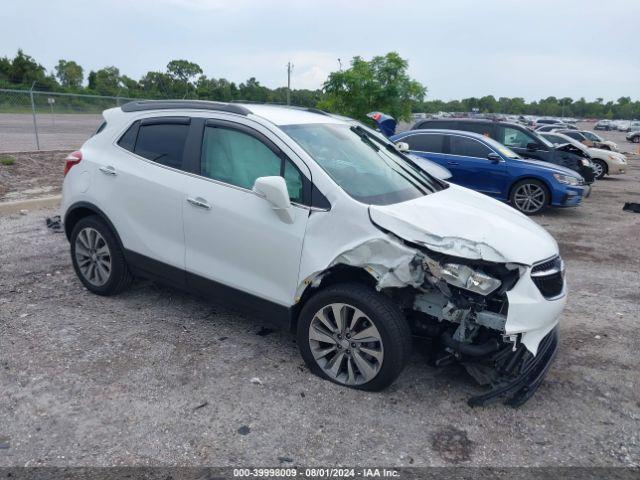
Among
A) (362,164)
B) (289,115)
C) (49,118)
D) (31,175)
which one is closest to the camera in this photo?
(362,164)

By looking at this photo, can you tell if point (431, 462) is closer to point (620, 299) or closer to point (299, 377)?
point (299, 377)

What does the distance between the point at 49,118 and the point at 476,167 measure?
23.3 meters

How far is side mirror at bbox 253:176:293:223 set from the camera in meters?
3.52

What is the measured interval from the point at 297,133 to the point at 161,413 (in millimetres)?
2169

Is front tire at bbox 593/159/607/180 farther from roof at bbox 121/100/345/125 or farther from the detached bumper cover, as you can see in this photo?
the detached bumper cover

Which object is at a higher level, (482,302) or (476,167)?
(482,302)

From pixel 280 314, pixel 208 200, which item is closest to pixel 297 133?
pixel 208 200

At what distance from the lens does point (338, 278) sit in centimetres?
365

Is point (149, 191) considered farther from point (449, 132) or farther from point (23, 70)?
point (23, 70)

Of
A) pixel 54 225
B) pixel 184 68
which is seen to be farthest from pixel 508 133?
pixel 184 68

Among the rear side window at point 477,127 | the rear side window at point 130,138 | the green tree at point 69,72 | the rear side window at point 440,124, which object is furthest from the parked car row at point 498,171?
the green tree at point 69,72

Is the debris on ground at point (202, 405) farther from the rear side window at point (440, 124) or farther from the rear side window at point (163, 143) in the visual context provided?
the rear side window at point (440, 124)

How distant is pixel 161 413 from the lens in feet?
10.9

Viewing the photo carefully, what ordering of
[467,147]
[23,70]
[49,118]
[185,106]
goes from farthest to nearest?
[23,70] → [49,118] → [467,147] → [185,106]
